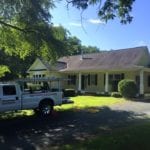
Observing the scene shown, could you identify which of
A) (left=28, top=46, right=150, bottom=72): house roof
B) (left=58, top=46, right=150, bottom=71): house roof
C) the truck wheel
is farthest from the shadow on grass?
(left=58, top=46, right=150, bottom=71): house roof

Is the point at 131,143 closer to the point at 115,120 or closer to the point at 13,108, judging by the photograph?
the point at 115,120

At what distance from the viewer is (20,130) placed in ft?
54.7

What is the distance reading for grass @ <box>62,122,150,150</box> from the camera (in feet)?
41.6

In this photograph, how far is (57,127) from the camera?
1741 cm

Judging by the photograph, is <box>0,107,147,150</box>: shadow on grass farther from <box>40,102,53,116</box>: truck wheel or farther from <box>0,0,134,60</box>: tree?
<box>0,0,134,60</box>: tree

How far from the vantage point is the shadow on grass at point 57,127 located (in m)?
13.9

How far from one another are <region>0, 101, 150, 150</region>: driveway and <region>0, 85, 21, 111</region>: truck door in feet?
2.40

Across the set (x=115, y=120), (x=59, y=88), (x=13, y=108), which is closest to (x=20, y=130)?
(x=13, y=108)

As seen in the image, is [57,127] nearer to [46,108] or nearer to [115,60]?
[46,108]

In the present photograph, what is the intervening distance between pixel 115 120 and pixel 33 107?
4883mm

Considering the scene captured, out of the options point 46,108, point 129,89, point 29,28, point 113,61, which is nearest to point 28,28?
point 29,28

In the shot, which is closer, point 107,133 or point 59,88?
point 107,133

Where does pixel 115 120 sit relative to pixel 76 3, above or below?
below

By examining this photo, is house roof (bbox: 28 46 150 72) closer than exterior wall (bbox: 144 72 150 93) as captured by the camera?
Yes
